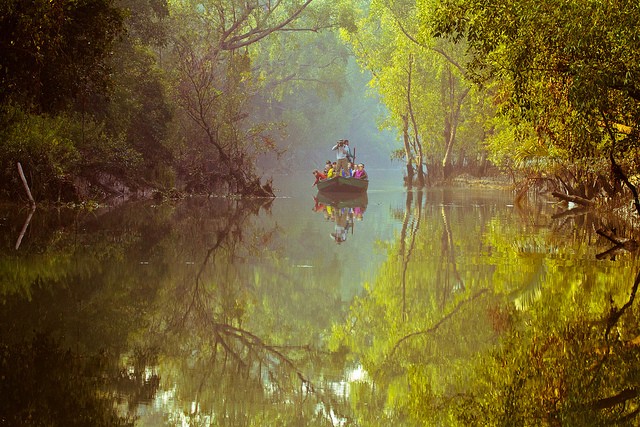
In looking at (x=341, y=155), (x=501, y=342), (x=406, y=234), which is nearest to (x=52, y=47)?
(x=406, y=234)

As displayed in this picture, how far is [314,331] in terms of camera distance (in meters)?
9.06

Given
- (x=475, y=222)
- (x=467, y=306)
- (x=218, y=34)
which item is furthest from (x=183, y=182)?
(x=467, y=306)

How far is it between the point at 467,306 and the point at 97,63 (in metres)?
11.5

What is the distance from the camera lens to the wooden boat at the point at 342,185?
1592 inches

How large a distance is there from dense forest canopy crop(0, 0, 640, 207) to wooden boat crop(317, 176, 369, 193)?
3.17 m

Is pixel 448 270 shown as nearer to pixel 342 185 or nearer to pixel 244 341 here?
pixel 244 341

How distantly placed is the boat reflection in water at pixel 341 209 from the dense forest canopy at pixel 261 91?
338 cm

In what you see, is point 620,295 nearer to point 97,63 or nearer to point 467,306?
point 467,306

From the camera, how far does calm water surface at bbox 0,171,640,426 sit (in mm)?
6027

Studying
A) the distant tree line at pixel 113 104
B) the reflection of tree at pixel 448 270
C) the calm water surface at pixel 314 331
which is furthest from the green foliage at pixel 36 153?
the reflection of tree at pixel 448 270

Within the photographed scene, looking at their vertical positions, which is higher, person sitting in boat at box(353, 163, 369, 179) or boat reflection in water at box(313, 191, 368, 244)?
person sitting in boat at box(353, 163, 369, 179)

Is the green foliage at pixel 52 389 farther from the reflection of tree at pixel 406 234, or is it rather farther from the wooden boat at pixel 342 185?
the wooden boat at pixel 342 185

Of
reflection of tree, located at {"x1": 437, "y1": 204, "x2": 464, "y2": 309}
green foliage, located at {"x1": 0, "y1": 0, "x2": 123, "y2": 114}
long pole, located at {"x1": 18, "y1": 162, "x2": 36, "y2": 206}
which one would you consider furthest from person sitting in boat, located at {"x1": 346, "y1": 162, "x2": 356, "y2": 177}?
green foliage, located at {"x1": 0, "y1": 0, "x2": 123, "y2": 114}

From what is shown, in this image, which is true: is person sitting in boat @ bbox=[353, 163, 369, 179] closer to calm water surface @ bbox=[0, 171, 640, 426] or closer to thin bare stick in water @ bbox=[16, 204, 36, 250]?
thin bare stick in water @ bbox=[16, 204, 36, 250]
